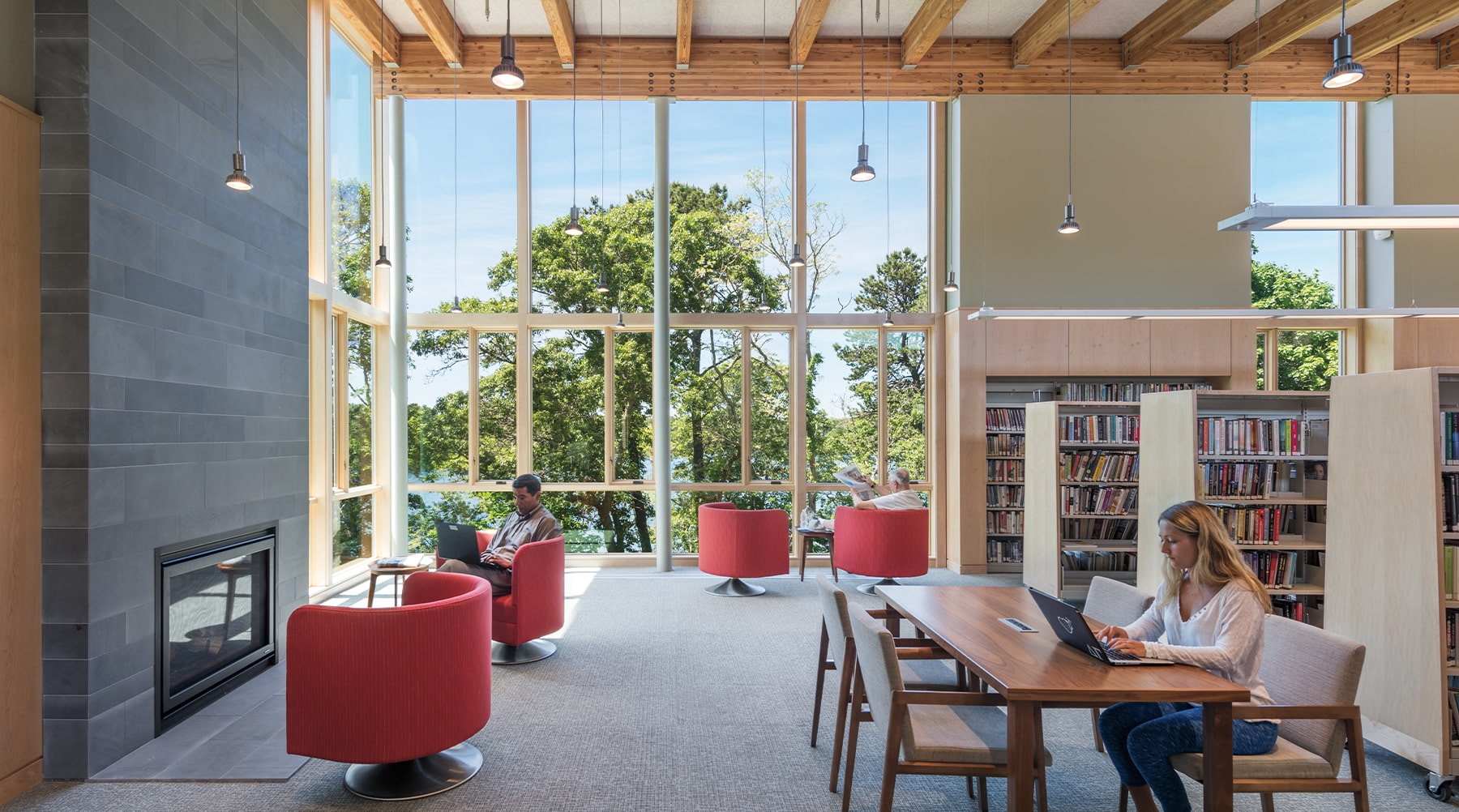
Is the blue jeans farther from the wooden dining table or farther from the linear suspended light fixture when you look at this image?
the linear suspended light fixture

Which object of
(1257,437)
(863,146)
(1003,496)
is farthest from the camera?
(1003,496)

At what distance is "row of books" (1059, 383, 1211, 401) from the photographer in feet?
26.1

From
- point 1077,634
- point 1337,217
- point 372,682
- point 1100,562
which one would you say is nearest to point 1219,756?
point 1077,634

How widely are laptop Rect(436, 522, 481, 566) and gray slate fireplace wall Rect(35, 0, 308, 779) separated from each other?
41.3 inches

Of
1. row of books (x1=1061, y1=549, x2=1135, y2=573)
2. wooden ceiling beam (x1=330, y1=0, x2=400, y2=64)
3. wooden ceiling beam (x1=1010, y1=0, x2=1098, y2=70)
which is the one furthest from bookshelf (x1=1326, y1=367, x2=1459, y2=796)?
wooden ceiling beam (x1=330, y1=0, x2=400, y2=64)

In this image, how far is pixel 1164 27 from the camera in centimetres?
754

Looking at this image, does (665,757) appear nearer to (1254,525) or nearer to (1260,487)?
(1254,525)

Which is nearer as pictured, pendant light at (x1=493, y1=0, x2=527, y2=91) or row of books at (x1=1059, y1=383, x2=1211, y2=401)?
pendant light at (x1=493, y1=0, x2=527, y2=91)

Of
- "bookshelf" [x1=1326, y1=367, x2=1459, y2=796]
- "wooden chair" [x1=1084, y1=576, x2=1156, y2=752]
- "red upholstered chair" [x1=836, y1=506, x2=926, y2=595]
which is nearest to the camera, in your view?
"bookshelf" [x1=1326, y1=367, x2=1459, y2=796]

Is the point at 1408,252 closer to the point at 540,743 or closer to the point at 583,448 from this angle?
the point at 583,448

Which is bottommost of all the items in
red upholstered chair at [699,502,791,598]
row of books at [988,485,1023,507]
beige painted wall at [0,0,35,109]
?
red upholstered chair at [699,502,791,598]

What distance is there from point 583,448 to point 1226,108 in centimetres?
779

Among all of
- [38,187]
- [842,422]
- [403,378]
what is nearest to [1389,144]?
[842,422]

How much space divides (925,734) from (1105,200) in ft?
23.7
